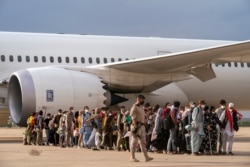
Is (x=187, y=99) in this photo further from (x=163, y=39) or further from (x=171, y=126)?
(x=171, y=126)

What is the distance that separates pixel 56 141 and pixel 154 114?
4.05m

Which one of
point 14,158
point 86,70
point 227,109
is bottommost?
point 14,158

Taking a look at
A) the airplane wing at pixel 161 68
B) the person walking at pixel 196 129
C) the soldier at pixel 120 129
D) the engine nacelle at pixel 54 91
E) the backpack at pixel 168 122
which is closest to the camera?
the person walking at pixel 196 129

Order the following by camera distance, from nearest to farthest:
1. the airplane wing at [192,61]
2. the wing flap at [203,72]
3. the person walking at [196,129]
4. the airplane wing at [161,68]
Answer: the person walking at [196,129] → the airplane wing at [192,61] → the airplane wing at [161,68] → the wing flap at [203,72]

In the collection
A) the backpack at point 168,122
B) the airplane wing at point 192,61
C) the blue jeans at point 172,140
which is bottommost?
the blue jeans at point 172,140

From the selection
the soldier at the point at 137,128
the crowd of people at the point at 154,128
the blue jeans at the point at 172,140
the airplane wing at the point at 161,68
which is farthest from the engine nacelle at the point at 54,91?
the soldier at the point at 137,128

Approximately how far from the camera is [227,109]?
16125 millimetres

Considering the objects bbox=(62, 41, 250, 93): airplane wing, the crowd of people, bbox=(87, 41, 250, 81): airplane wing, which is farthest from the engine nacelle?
bbox=(87, 41, 250, 81): airplane wing

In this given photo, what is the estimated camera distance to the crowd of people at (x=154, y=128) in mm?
15258

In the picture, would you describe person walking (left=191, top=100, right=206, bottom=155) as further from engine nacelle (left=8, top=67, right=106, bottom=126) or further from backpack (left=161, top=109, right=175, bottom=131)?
engine nacelle (left=8, top=67, right=106, bottom=126)

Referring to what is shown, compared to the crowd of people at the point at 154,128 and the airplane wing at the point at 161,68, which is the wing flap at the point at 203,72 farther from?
the crowd of people at the point at 154,128

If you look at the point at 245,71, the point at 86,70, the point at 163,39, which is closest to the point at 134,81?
the point at 86,70

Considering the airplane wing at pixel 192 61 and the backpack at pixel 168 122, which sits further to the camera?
the airplane wing at pixel 192 61

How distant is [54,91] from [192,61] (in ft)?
15.0
